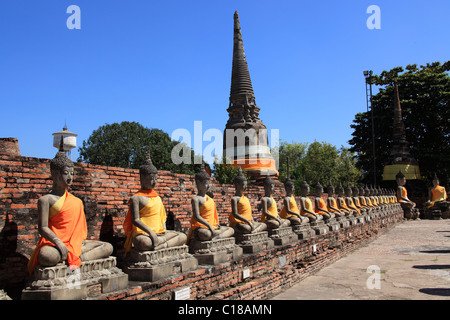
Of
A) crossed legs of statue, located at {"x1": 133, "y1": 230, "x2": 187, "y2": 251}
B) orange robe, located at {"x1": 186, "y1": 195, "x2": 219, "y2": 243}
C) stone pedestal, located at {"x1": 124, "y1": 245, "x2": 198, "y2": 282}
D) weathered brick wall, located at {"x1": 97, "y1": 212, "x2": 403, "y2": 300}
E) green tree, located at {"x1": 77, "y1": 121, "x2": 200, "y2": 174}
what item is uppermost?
green tree, located at {"x1": 77, "y1": 121, "x2": 200, "y2": 174}

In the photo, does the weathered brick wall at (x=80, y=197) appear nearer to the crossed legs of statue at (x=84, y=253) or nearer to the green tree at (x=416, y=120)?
the crossed legs of statue at (x=84, y=253)

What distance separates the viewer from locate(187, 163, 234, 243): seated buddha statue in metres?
6.34

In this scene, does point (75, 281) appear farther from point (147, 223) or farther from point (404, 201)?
point (404, 201)

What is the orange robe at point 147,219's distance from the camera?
17.4ft

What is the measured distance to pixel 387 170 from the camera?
1270 inches

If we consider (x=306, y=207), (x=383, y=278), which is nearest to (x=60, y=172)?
(x=383, y=278)

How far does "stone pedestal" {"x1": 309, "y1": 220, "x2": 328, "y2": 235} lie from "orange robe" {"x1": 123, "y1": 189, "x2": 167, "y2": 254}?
6539 millimetres

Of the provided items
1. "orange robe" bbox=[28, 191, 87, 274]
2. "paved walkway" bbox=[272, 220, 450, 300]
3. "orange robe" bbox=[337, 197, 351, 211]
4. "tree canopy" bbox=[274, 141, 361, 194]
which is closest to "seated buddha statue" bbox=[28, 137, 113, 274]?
"orange robe" bbox=[28, 191, 87, 274]

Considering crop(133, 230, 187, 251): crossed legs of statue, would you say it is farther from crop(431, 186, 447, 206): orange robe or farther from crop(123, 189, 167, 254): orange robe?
crop(431, 186, 447, 206): orange robe

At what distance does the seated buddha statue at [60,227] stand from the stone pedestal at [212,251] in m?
2.11

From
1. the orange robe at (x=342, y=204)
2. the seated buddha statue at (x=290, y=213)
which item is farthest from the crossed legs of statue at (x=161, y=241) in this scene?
the orange robe at (x=342, y=204)
